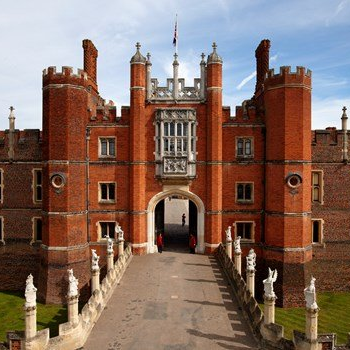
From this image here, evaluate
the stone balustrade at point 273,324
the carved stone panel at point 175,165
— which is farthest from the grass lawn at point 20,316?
the carved stone panel at point 175,165

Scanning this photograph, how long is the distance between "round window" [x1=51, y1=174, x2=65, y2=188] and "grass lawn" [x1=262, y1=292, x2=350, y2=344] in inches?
632

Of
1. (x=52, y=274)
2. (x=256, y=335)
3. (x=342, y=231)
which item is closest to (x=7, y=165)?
(x=52, y=274)

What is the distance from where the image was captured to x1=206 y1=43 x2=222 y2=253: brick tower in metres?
24.5

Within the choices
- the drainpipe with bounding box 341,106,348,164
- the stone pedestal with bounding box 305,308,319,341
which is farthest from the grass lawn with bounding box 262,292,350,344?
the drainpipe with bounding box 341,106,348,164

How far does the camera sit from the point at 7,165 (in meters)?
26.9

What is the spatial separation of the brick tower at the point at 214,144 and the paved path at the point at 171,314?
378 cm

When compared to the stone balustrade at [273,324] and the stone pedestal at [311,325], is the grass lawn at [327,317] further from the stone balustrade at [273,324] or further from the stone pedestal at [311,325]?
the stone pedestal at [311,325]

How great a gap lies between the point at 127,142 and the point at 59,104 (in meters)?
5.26

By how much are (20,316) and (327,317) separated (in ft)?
63.6

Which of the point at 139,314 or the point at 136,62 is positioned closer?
the point at 139,314

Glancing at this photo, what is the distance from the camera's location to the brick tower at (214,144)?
2455 centimetres


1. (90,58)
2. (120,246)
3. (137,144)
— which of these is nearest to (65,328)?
(120,246)

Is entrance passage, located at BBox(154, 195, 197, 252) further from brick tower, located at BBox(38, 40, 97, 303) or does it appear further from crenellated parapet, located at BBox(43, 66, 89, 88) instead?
crenellated parapet, located at BBox(43, 66, 89, 88)

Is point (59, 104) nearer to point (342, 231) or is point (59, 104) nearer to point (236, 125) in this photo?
point (236, 125)
